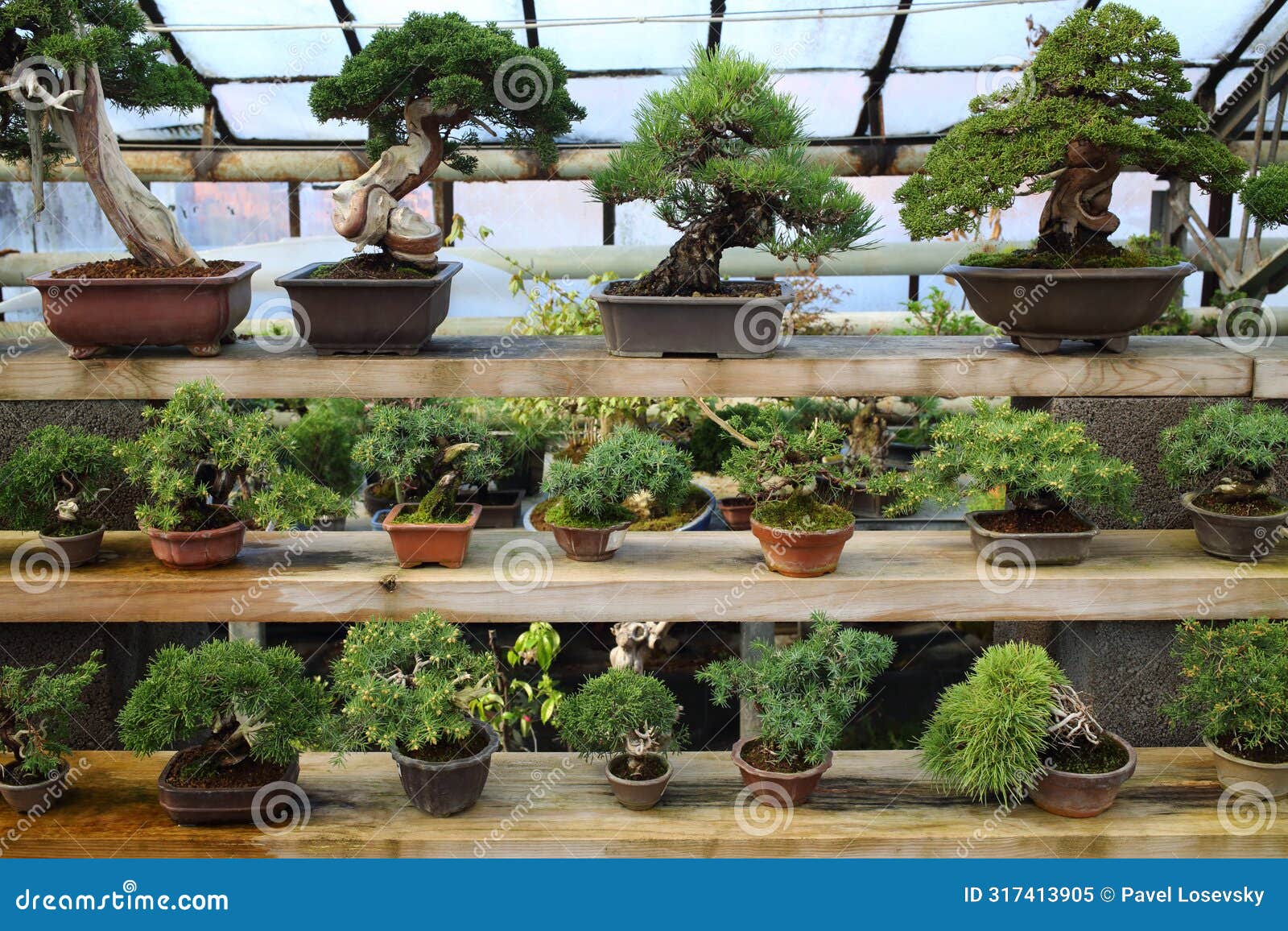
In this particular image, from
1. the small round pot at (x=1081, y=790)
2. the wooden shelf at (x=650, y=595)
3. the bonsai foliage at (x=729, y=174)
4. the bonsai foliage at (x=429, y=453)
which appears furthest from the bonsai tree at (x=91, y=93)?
the small round pot at (x=1081, y=790)

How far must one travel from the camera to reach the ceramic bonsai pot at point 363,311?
2662mm

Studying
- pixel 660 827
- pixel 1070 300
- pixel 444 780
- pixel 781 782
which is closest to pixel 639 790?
pixel 660 827

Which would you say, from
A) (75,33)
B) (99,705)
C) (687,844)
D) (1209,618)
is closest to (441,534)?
(687,844)

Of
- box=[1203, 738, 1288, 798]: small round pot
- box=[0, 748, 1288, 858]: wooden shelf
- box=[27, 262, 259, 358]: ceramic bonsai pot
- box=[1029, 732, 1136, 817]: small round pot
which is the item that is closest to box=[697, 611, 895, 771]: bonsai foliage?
box=[0, 748, 1288, 858]: wooden shelf

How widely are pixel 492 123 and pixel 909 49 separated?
117 inches

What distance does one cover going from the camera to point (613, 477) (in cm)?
270

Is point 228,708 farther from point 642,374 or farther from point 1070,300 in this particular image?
point 1070,300

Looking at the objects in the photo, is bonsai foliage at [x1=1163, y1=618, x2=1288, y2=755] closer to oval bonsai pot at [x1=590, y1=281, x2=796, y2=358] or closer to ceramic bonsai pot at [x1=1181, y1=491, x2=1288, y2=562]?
ceramic bonsai pot at [x1=1181, y1=491, x2=1288, y2=562]

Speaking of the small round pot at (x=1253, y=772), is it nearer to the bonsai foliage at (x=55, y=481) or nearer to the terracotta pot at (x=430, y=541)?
the terracotta pot at (x=430, y=541)

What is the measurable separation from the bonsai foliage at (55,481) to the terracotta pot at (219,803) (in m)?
0.64

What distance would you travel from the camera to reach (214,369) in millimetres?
2746

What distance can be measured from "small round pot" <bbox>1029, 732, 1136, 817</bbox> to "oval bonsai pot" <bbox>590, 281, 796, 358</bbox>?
45.0 inches

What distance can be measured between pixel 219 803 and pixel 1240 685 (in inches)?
88.4

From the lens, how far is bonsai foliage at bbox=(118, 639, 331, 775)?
2.51 metres
